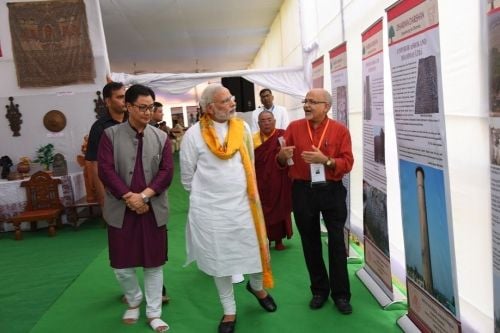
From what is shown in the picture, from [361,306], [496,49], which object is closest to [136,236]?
[361,306]

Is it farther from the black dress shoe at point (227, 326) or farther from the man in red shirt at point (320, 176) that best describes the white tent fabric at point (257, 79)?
the black dress shoe at point (227, 326)

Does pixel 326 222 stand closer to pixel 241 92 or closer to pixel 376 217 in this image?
pixel 376 217

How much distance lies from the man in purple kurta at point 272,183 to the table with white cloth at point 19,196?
111 inches

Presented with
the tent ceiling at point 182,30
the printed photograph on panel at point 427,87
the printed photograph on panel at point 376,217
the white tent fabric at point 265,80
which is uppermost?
the tent ceiling at point 182,30

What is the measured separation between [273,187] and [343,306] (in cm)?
146

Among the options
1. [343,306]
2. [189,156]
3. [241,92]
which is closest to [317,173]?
[189,156]

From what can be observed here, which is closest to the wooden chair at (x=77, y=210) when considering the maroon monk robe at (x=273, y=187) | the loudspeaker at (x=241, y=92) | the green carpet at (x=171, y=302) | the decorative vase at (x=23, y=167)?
the decorative vase at (x=23, y=167)

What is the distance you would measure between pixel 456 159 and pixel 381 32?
829 mm

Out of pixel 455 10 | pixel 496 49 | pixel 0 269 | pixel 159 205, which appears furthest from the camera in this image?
pixel 0 269

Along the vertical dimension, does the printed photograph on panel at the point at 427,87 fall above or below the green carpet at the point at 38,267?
above

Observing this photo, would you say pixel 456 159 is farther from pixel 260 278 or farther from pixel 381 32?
pixel 260 278

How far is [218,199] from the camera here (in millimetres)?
2240

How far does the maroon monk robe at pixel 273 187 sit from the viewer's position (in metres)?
3.74

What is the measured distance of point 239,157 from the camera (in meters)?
2.32
